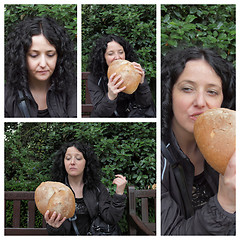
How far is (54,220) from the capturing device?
1.87 meters

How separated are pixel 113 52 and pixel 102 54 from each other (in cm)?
7

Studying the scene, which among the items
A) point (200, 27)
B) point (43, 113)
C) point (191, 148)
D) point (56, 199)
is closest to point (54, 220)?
point (56, 199)

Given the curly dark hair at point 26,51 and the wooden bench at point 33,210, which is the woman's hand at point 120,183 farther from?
the curly dark hair at point 26,51

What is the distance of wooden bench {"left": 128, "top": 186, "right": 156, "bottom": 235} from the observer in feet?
6.30

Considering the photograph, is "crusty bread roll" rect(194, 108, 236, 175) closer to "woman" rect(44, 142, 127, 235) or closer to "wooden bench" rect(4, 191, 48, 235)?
"woman" rect(44, 142, 127, 235)

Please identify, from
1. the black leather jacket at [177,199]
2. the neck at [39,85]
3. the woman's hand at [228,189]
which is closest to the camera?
the woman's hand at [228,189]

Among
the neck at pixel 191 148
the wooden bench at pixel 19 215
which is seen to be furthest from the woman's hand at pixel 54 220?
the neck at pixel 191 148

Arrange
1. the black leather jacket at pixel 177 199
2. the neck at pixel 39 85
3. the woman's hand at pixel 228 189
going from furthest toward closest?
the neck at pixel 39 85 → the black leather jacket at pixel 177 199 → the woman's hand at pixel 228 189

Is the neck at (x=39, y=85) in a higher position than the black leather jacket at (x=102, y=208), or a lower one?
higher

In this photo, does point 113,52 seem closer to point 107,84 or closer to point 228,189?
point 107,84

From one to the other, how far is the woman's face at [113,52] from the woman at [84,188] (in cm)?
54

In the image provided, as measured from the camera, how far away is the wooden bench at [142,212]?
1.92 metres
